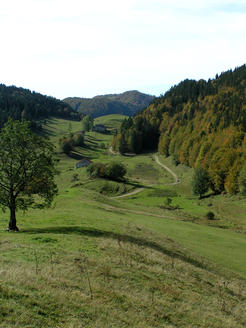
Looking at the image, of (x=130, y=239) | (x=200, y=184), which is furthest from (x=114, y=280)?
(x=200, y=184)

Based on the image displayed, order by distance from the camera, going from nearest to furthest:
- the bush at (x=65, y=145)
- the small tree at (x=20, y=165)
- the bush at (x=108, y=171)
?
the small tree at (x=20, y=165)
the bush at (x=108, y=171)
the bush at (x=65, y=145)

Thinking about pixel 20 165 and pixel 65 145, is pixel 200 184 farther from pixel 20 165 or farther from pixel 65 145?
pixel 65 145

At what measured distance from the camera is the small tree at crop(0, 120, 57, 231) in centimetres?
3191

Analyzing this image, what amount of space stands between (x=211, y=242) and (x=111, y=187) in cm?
7542

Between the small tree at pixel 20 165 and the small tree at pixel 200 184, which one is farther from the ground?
the small tree at pixel 20 165

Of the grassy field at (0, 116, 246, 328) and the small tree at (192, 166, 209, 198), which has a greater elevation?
the grassy field at (0, 116, 246, 328)

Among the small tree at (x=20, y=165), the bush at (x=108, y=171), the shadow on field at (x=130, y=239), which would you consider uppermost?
the small tree at (x=20, y=165)

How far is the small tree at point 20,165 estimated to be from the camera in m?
31.9

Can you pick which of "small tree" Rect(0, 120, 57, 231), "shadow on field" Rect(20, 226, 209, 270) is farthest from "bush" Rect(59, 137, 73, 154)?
"shadow on field" Rect(20, 226, 209, 270)

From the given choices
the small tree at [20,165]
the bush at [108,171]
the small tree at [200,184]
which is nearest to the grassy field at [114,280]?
the small tree at [20,165]

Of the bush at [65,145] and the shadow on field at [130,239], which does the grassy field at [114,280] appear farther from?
the bush at [65,145]

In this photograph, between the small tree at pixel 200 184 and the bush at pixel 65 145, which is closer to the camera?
the small tree at pixel 200 184

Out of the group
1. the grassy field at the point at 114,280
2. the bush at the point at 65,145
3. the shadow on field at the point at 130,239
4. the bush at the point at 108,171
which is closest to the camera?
the grassy field at the point at 114,280

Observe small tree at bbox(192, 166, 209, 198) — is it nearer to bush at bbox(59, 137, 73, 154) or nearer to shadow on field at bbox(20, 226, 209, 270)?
shadow on field at bbox(20, 226, 209, 270)
